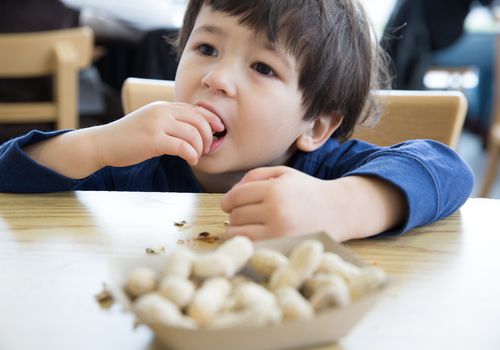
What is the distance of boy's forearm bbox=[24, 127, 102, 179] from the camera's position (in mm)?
901

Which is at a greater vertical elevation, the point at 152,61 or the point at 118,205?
the point at 118,205

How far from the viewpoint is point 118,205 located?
78cm

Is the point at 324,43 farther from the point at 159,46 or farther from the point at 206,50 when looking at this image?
the point at 159,46

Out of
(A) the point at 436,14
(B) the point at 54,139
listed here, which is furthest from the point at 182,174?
(A) the point at 436,14

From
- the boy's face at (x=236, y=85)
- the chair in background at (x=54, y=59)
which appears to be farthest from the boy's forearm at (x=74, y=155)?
the chair in background at (x=54, y=59)

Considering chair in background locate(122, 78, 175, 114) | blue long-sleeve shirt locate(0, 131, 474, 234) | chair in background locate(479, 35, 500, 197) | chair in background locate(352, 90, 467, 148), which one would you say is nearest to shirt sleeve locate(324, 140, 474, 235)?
blue long-sleeve shirt locate(0, 131, 474, 234)

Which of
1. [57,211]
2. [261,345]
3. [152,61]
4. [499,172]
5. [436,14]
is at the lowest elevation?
[499,172]

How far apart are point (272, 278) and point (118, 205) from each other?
33cm

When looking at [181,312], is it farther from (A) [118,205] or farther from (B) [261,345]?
(A) [118,205]

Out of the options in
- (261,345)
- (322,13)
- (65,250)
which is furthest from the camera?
(322,13)

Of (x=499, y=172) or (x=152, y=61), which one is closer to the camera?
(x=152, y=61)

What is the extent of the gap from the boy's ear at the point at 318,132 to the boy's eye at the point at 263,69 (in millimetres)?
146

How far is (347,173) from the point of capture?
817 millimetres

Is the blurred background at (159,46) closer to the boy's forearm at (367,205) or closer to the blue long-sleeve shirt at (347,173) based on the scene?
the blue long-sleeve shirt at (347,173)
